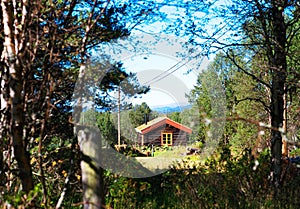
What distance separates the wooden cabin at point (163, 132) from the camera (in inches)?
229

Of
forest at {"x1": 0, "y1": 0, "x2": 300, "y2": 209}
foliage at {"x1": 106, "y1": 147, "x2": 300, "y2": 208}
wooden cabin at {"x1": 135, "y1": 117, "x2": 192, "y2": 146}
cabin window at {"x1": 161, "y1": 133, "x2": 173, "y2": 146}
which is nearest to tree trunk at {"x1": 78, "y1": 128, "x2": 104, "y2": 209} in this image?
forest at {"x1": 0, "y1": 0, "x2": 300, "y2": 209}

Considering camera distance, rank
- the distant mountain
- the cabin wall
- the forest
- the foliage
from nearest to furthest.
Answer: the forest < the foliage < the distant mountain < the cabin wall

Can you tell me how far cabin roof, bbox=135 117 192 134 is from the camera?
5.73 metres

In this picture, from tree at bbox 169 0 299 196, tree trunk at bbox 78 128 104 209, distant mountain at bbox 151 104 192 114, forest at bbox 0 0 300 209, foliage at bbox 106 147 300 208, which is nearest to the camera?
tree trunk at bbox 78 128 104 209

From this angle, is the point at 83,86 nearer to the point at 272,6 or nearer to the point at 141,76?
the point at 141,76

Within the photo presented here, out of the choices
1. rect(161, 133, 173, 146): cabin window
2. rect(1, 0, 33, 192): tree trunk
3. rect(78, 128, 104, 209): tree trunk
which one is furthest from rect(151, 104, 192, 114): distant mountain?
rect(1, 0, 33, 192): tree trunk

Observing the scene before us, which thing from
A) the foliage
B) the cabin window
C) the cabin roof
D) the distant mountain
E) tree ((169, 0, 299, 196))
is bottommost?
the foliage

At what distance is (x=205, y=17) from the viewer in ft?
18.2

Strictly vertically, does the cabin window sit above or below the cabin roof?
below

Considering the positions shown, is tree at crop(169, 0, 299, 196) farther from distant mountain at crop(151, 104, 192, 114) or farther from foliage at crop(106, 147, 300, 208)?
distant mountain at crop(151, 104, 192, 114)

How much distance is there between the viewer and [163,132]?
5930mm

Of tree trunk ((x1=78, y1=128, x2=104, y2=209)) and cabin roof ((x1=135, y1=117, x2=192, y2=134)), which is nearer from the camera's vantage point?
tree trunk ((x1=78, y1=128, x2=104, y2=209))

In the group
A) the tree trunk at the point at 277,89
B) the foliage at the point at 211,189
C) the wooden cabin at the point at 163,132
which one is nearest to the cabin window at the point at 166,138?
the wooden cabin at the point at 163,132

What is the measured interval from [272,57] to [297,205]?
1927 millimetres
